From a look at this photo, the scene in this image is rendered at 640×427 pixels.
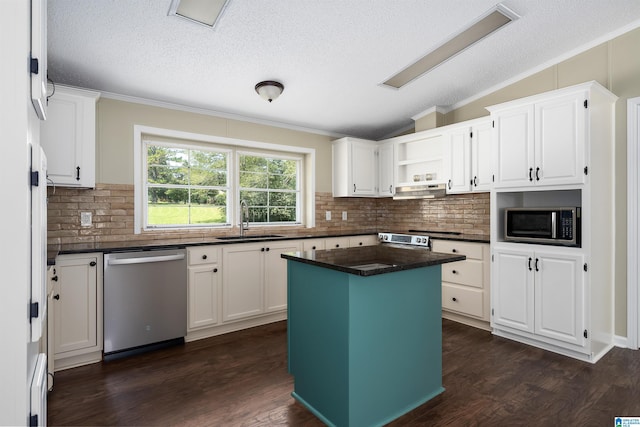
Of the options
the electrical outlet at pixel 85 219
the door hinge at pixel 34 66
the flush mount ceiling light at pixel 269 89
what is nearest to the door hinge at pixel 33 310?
the door hinge at pixel 34 66

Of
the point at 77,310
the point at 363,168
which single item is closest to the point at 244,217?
the point at 363,168

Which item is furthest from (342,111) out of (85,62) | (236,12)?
(85,62)

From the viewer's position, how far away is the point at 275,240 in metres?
3.73

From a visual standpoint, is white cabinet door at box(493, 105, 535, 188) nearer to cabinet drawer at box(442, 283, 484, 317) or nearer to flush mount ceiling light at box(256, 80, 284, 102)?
cabinet drawer at box(442, 283, 484, 317)

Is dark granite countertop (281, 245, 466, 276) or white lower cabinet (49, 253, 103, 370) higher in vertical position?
dark granite countertop (281, 245, 466, 276)

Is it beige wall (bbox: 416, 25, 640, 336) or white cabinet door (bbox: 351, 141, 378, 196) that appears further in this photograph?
white cabinet door (bbox: 351, 141, 378, 196)

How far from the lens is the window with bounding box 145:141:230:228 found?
3695 millimetres

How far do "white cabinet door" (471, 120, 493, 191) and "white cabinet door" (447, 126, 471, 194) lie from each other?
0.05 metres

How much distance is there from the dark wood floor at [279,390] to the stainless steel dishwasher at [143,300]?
15 cm

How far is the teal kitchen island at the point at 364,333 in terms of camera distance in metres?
1.84

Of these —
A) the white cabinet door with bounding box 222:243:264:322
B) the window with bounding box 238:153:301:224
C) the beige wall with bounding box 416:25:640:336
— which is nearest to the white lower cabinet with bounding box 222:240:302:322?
the white cabinet door with bounding box 222:243:264:322

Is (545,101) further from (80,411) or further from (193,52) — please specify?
(80,411)

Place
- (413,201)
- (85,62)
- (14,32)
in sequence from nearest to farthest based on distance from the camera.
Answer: (14,32)
(85,62)
(413,201)

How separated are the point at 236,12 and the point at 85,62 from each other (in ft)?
4.54
